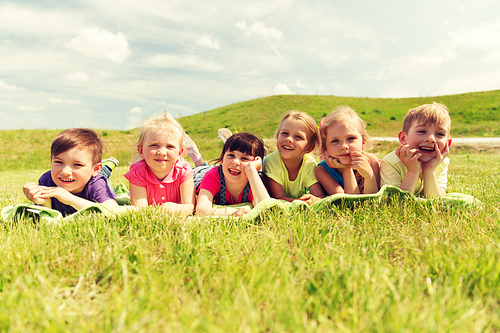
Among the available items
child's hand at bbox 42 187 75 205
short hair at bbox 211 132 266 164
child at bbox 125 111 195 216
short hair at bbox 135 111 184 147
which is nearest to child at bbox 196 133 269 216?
short hair at bbox 211 132 266 164

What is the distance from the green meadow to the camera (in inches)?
46.9

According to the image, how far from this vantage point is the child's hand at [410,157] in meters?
3.23

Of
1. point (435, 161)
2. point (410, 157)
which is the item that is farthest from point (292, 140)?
point (435, 161)

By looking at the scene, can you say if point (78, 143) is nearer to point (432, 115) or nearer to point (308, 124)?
point (308, 124)

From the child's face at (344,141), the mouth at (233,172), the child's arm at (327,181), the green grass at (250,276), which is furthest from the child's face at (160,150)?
the child's face at (344,141)

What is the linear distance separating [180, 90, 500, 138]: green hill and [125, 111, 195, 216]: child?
25555 mm

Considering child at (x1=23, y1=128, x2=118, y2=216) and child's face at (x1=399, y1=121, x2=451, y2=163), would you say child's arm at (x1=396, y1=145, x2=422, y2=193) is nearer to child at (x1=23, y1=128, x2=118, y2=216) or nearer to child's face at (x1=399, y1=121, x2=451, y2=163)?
child's face at (x1=399, y1=121, x2=451, y2=163)

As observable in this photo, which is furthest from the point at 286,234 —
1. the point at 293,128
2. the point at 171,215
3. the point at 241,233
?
the point at 293,128

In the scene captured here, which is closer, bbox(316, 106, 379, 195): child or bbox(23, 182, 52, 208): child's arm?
bbox(23, 182, 52, 208): child's arm

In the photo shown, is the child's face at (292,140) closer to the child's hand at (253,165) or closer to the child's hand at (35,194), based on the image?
the child's hand at (253,165)

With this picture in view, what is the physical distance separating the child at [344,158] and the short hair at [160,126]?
1915 millimetres

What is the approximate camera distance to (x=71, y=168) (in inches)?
125

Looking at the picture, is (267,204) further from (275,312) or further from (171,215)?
(275,312)

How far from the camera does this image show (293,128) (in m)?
3.80
